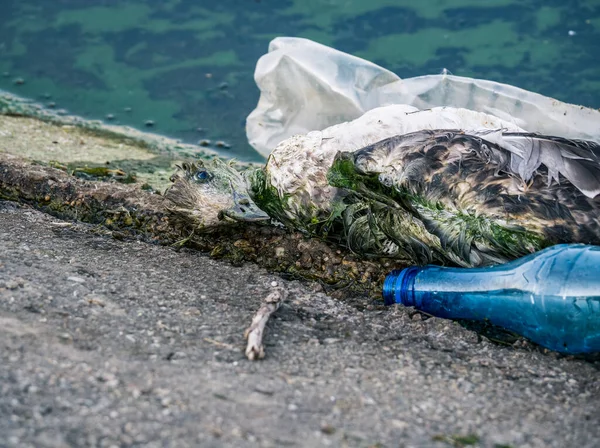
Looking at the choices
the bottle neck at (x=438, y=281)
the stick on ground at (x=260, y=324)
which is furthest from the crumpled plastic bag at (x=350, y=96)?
the stick on ground at (x=260, y=324)

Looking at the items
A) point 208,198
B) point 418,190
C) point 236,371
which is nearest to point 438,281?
point 418,190

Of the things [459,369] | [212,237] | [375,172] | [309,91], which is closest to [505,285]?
[459,369]

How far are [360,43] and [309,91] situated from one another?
1434mm

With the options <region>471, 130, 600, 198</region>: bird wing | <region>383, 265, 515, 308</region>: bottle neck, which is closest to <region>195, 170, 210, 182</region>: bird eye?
A: <region>383, 265, 515, 308</region>: bottle neck

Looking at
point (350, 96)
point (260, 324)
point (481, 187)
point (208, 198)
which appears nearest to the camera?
point (260, 324)

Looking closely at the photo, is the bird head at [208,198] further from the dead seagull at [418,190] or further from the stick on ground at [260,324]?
the stick on ground at [260,324]

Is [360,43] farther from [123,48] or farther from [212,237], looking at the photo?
[212,237]

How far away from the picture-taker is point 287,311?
2.30m

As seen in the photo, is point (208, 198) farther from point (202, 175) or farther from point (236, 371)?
point (236, 371)

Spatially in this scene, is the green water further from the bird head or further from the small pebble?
the small pebble

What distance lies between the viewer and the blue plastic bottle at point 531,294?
6.68ft

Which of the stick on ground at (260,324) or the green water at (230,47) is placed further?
the green water at (230,47)

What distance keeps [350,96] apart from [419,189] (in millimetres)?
1348

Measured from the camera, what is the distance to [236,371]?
6.01ft
